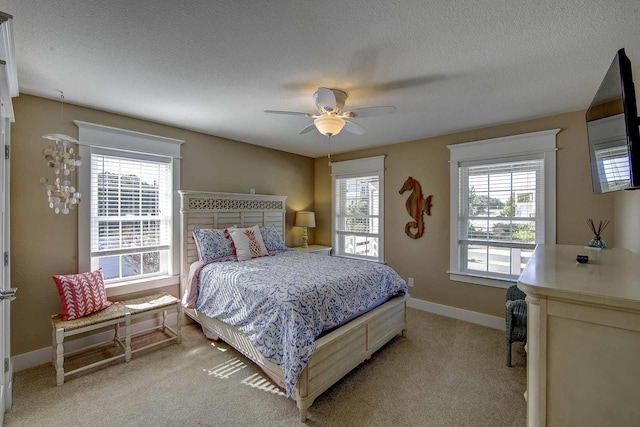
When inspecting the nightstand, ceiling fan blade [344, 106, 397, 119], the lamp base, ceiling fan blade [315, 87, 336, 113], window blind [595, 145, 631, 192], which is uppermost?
ceiling fan blade [315, 87, 336, 113]

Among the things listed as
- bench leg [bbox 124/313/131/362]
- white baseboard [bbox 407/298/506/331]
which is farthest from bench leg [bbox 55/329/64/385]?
white baseboard [bbox 407/298/506/331]

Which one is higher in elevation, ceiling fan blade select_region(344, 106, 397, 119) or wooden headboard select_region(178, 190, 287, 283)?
ceiling fan blade select_region(344, 106, 397, 119)

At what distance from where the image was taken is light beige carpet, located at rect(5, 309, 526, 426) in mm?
1890

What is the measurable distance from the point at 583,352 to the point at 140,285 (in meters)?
3.67

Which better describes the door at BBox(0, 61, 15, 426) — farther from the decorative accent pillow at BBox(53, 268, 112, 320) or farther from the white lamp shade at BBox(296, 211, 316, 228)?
the white lamp shade at BBox(296, 211, 316, 228)

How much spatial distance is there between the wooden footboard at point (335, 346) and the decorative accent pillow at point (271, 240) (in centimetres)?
123

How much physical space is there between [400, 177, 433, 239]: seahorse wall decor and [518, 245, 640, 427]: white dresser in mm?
2986

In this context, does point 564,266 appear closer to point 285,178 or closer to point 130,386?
point 130,386

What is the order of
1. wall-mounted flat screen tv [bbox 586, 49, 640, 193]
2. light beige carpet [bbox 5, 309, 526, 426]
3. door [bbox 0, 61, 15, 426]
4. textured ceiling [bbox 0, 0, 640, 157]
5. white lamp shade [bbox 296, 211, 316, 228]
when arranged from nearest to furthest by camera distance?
wall-mounted flat screen tv [bbox 586, 49, 640, 193] < textured ceiling [bbox 0, 0, 640, 157] < door [bbox 0, 61, 15, 426] < light beige carpet [bbox 5, 309, 526, 426] < white lamp shade [bbox 296, 211, 316, 228]

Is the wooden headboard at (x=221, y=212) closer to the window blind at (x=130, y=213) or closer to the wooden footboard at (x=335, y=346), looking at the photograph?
the window blind at (x=130, y=213)

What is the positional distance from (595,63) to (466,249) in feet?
7.59

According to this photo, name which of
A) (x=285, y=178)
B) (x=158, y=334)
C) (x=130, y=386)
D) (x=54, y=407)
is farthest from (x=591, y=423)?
(x=285, y=178)

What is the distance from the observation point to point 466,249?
3.66 m

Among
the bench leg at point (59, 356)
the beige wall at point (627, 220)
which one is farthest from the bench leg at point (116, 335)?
the beige wall at point (627, 220)
